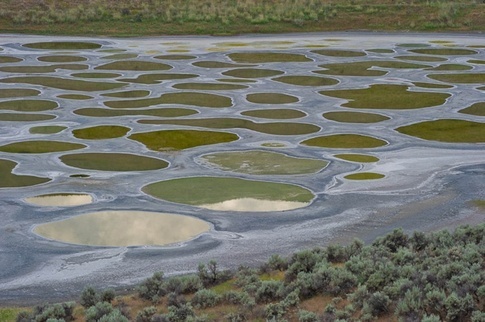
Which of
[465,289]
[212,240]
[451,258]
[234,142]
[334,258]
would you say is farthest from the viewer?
[234,142]

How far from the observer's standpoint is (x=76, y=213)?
1980cm

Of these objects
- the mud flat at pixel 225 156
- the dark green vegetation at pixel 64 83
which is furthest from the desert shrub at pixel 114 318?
the dark green vegetation at pixel 64 83

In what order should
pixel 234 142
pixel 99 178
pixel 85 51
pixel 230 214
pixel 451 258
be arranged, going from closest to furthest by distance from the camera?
pixel 451 258 < pixel 230 214 < pixel 99 178 < pixel 234 142 < pixel 85 51

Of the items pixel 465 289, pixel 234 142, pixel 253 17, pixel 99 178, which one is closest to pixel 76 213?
pixel 99 178

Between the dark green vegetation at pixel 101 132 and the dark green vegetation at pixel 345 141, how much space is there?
6.22m

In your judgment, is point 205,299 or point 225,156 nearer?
point 205,299

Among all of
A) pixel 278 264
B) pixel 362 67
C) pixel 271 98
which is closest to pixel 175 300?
pixel 278 264

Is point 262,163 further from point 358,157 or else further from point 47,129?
point 47,129

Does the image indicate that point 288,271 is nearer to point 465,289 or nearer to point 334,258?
point 334,258

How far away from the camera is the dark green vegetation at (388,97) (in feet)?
114

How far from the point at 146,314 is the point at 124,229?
630 cm

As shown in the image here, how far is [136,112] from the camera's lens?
33.6 m

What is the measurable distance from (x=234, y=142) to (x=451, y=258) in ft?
48.7

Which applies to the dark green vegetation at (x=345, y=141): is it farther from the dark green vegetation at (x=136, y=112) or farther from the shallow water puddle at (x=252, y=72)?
the shallow water puddle at (x=252, y=72)
